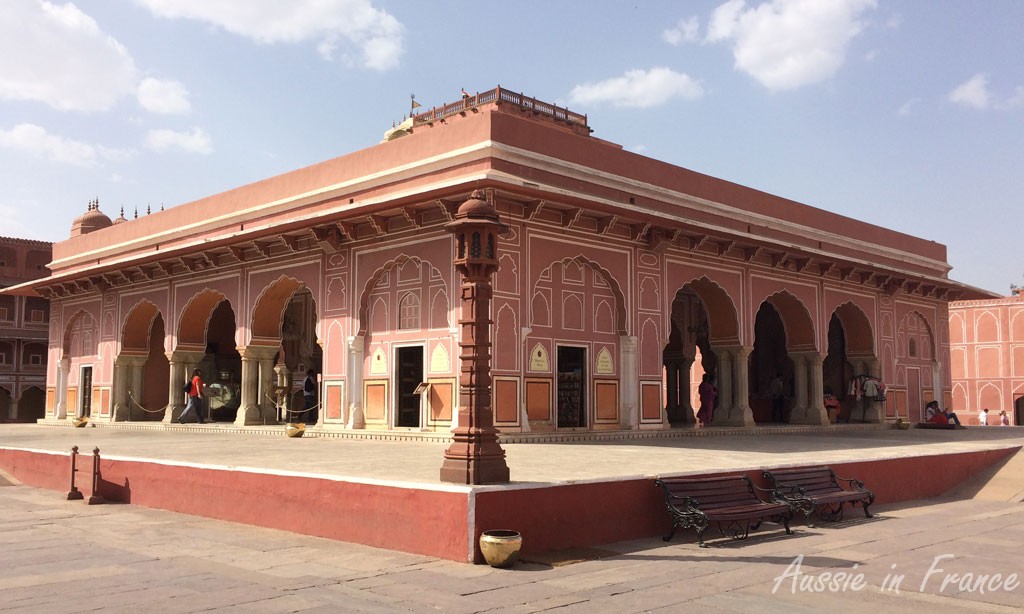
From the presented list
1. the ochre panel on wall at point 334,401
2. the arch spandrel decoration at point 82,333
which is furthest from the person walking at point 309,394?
the arch spandrel decoration at point 82,333

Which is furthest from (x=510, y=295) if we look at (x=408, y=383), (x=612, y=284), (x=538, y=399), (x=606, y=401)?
(x=606, y=401)

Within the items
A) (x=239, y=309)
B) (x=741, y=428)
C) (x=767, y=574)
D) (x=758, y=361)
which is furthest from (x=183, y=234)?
(x=767, y=574)

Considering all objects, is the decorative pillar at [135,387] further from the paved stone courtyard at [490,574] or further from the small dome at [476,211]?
the small dome at [476,211]

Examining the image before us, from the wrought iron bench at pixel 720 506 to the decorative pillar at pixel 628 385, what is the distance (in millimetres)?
6815

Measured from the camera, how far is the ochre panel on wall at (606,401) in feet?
48.2

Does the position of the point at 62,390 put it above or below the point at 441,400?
above

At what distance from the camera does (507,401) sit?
43.7 feet

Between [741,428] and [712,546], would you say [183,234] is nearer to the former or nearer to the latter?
[741,428]

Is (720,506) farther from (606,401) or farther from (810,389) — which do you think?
(810,389)

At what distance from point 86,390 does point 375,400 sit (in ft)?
39.2

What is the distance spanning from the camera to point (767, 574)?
19.8 ft

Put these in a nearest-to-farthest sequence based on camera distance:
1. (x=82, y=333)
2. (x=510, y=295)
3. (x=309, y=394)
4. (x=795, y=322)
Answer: (x=510, y=295) < (x=309, y=394) < (x=795, y=322) < (x=82, y=333)

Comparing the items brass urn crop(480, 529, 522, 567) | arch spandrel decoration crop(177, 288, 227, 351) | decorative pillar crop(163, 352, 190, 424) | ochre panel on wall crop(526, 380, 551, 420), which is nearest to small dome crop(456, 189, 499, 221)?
brass urn crop(480, 529, 522, 567)

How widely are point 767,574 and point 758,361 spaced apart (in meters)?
17.8
